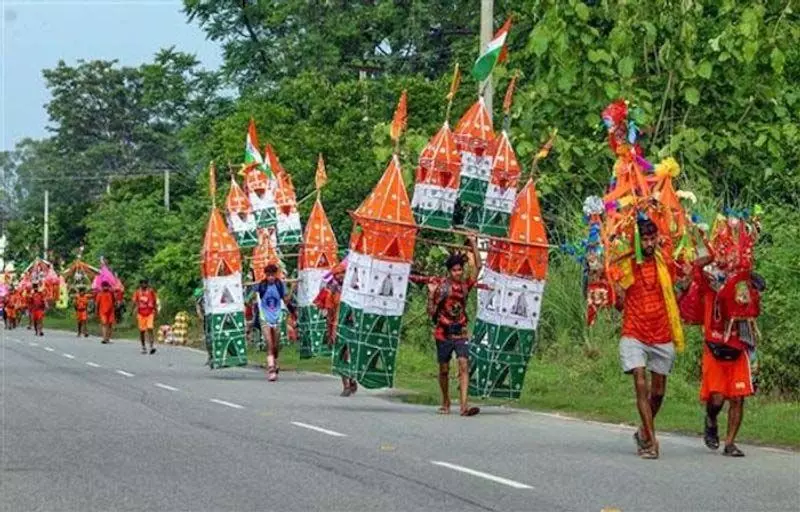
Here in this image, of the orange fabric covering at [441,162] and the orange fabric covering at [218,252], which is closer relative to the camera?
the orange fabric covering at [441,162]

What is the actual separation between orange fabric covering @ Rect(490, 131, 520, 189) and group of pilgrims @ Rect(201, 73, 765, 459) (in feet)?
0.06

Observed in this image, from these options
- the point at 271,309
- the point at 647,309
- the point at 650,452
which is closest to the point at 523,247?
the point at 647,309

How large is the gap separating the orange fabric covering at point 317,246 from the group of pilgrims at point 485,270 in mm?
27

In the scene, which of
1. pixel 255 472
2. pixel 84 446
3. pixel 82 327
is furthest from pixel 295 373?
pixel 82 327

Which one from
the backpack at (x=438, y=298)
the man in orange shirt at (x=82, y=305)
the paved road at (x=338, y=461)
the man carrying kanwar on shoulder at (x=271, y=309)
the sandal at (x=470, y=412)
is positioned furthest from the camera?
the man in orange shirt at (x=82, y=305)

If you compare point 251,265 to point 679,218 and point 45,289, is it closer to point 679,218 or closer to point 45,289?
point 679,218

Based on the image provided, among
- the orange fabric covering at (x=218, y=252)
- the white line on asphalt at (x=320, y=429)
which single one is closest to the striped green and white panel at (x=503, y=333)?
the white line on asphalt at (x=320, y=429)

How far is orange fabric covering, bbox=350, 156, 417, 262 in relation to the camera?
1767cm

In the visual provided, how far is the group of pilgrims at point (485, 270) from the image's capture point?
13500mm

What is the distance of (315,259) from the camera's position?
28.4m

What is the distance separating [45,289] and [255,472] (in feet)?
184

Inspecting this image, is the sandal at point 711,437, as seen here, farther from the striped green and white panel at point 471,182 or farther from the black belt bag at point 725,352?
the striped green and white panel at point 471,182

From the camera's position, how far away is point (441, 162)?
18.3m

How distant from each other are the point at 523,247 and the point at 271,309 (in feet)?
27.2
